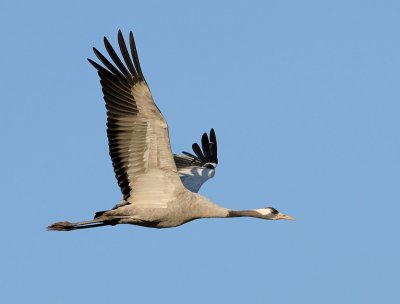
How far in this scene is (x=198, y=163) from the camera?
2067 centimetres

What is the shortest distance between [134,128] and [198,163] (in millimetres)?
5016

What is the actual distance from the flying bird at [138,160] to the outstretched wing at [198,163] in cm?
226

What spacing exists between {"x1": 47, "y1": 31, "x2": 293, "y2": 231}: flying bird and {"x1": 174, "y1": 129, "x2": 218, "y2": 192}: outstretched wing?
226 centimetres

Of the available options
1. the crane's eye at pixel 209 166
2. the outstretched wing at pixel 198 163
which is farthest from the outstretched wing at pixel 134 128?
the crane's eye at pixel 209 166

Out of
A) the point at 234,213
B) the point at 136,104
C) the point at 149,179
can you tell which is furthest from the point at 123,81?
the point at 234,213

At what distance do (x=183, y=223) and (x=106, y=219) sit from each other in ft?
4.36

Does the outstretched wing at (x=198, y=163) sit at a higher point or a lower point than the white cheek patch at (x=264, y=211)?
higher

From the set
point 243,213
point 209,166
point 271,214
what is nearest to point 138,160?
point 243,213

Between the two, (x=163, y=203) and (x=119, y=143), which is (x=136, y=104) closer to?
(x=119, y=143)

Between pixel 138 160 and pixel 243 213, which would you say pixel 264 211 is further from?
pixel 138 160

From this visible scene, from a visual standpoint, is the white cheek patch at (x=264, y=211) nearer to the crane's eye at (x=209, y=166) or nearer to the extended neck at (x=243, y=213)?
the extended neck at (x=243, y=213)

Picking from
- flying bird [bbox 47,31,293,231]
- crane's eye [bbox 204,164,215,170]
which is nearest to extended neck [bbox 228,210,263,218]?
flying bird [bbox 47,31,293,231]

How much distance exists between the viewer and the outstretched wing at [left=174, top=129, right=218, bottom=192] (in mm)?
19266

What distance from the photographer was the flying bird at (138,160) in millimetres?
15727
